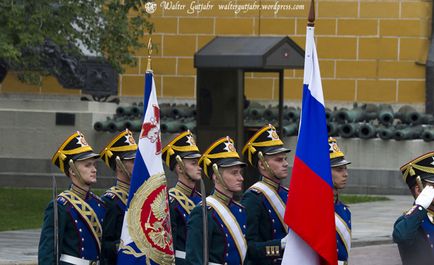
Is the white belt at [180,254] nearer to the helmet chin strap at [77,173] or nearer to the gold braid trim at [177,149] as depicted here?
the gold braid trim at [177,149]

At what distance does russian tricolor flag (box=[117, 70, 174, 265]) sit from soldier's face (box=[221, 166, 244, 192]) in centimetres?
80

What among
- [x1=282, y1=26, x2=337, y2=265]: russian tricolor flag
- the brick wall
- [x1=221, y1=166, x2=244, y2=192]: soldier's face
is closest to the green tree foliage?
the brick wall

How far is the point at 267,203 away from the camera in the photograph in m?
9.53

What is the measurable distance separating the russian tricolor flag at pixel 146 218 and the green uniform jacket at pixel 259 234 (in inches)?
23.9

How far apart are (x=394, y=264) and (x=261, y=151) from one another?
7.35 m

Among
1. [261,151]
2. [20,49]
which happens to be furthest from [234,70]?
[261,151]

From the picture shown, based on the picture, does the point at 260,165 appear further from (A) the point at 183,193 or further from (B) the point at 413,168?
(B) the point at 413,168

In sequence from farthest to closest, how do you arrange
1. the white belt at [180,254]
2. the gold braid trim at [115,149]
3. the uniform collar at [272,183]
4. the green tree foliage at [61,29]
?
the green tree foliage at [61,29] < the gold braid trim at [115,149] < the white belt at [180,254] < the uniform collar at [272,183]

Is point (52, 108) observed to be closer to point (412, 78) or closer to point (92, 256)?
point (412, 78)

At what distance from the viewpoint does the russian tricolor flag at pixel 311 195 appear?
815 cm

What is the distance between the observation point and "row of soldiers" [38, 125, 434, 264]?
29.0 feet

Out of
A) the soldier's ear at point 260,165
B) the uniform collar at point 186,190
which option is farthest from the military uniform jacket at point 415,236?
the uniform collar at point 186,190

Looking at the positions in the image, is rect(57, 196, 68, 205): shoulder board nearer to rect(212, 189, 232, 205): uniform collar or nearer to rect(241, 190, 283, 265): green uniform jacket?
rect(212, 189, 232, 205): uniform collar

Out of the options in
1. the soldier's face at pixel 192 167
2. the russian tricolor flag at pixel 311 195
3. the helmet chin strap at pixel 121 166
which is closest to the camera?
the russian tricolor flag at pixel 311 195
